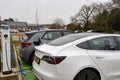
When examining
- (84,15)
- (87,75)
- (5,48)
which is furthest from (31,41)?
(84,15)

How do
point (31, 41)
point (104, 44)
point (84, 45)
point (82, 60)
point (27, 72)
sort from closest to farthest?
point (82, 60)
point (84, 45)
point (104, 44)
point (27, 72)
point (31, 41)

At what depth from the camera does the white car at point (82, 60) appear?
3666 mm

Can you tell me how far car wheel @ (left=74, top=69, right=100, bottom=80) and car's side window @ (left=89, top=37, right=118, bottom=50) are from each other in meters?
A: 0.60

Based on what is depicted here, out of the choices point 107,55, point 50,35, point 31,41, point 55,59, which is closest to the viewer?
point 55,59

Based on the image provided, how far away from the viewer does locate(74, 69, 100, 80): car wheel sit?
3.82 meters

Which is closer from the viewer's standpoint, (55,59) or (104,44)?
(55,59)

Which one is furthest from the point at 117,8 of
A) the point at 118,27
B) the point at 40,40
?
the point at 40,40

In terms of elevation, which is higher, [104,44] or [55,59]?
[104,44]

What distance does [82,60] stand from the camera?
12.5 ft

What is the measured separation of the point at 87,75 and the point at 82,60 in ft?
1.26

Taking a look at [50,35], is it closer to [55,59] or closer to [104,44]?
[104,44]

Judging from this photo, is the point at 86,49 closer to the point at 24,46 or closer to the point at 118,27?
the point at 24,46

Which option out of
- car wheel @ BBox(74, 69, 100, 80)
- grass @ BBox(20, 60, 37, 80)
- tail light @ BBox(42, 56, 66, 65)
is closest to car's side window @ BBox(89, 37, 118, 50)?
car wheel @ BBox(74, 69, 100, 80)

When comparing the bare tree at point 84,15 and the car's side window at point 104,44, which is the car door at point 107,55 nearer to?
the car's side window at point 104,44
